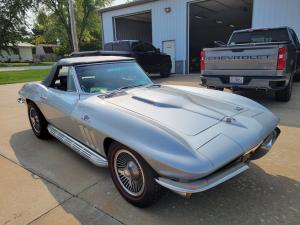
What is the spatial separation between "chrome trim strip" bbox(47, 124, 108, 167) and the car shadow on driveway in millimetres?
314

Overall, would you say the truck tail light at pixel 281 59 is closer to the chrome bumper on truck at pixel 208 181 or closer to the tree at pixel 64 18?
the chrome bumper on truck at pixel 208 181

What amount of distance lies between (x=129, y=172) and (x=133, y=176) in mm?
61

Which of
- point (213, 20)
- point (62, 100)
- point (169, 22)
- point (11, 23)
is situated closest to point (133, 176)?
point (62, 100)

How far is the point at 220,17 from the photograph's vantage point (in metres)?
21.5

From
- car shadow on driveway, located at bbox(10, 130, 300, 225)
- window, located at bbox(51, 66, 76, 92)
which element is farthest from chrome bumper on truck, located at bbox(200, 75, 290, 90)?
window, located at bbox(51, 66, 76, 92)

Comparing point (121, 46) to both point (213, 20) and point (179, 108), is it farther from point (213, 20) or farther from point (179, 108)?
point (213, 20)

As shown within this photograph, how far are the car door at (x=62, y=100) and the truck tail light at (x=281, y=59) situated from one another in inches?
172

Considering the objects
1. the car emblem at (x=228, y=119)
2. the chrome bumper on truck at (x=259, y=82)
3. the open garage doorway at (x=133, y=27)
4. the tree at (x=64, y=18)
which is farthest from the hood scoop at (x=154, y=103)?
the tree at (x=64, y=18)

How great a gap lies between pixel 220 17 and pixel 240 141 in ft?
70.5

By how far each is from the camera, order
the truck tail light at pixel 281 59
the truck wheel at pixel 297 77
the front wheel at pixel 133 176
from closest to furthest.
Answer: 1. the front wheel at pixel 133 176
2. the truck tail light at pixel 281 59
3. the truck wheel at pixel 297 77

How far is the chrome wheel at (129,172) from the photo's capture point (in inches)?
97.7

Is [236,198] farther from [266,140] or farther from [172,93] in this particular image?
[172,93]

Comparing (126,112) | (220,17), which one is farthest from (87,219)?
(220,17)

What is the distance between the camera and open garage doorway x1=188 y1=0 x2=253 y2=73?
1694 cm
